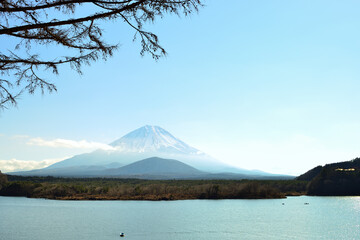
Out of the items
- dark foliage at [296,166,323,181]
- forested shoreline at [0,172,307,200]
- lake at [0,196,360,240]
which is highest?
dark foliage at [296,166,323,181]

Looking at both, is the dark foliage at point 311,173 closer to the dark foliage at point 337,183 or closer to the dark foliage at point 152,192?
the dark foliage at point 337,183

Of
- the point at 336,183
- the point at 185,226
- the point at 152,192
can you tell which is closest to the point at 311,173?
the point at 336,183

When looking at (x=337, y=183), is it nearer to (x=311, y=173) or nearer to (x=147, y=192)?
(x=311, y=173)

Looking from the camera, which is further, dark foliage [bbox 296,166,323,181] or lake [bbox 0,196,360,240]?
dark foliage [bbox 296,166,323,181]

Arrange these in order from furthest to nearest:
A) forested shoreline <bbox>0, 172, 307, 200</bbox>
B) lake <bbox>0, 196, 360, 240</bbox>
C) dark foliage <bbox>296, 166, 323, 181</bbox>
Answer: dark foliage <bbox>296, 166, 323, 181</bbox> → forested shoreline <bbox>0, 172, 307, 200</bbox> → lake <bbox>0, 196, 360, 240</bbox>

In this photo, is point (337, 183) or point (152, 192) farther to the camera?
point (152, 192)

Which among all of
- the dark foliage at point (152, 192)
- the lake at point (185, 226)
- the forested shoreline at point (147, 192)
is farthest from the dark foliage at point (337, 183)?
the lake at point (185, 226)

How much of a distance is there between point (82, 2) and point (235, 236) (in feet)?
96.0

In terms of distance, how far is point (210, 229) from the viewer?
3759 centimetres

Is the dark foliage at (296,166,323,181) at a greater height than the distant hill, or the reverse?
the dark foliage at (296,166,323,181)

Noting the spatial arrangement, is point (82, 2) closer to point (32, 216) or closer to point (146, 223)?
point (146, 223)

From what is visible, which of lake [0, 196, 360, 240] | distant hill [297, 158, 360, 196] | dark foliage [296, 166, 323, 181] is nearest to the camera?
lake [0, 196, 360, 240]

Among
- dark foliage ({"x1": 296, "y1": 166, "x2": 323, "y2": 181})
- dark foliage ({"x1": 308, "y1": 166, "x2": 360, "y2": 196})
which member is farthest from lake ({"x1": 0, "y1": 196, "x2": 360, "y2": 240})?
dark foliage ({"x1": 296, "y1": 166, "x2": 323, "y2": 181})

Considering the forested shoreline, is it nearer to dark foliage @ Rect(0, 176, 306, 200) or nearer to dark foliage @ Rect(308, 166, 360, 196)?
dark foliage @ Rect(0, 176, 306, 200)
